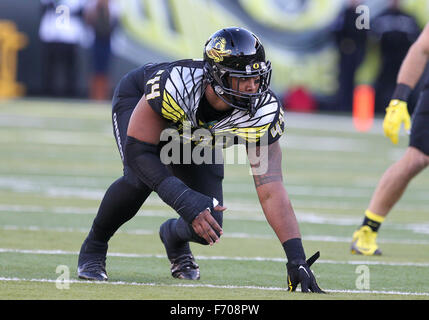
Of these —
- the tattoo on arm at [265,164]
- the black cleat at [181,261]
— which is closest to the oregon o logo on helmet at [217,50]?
the tattoo on arm at [265,164]

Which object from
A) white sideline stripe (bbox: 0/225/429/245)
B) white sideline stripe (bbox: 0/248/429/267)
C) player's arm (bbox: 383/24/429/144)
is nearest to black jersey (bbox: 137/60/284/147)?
white sideline stripe (bbox: 0/248/429/267)

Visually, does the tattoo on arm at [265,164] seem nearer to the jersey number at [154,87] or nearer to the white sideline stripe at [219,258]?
the jersey number at [154,87]

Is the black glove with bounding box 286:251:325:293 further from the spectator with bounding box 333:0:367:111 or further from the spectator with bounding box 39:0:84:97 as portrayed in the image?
the spectator with bounding box 39:0:84:97

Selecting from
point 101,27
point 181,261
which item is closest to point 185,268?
point 181,261

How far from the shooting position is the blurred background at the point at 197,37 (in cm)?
1938

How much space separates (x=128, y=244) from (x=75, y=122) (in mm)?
10668

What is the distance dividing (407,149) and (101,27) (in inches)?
522

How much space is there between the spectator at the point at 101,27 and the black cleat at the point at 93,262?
14.2 m

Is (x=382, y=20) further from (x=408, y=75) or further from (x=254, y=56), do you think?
(x=254, y=56)

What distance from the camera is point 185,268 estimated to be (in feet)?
18.4

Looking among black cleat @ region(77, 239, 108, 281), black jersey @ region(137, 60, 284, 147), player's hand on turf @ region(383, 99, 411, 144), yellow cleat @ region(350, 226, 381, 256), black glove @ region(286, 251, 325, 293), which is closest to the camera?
black glove @ region(286, 251, 325, 293)

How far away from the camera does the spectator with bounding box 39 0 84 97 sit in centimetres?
1934

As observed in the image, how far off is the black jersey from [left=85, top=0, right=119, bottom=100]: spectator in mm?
14416

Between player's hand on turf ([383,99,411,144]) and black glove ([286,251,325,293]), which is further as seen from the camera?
player's hand on turf ([383,99,411,144])
